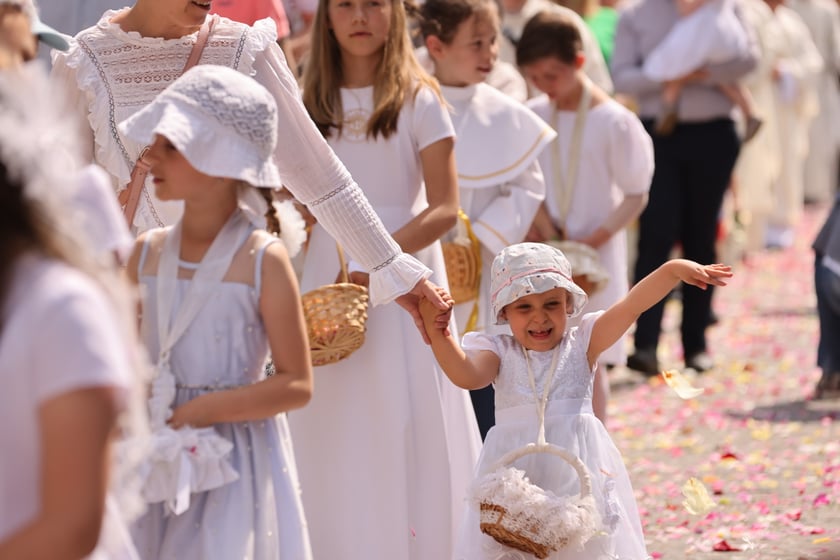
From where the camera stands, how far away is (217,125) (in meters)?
3.46

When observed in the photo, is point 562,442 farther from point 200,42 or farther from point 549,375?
point 200,42

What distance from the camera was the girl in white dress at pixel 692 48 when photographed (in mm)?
9719

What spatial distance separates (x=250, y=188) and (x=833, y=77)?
17.1 metres

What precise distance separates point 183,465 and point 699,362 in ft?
22.9

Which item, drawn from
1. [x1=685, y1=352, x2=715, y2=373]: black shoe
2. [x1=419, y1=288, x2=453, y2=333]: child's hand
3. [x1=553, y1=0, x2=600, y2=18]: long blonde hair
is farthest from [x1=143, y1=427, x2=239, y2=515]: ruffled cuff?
[x1=553, y1=0, x2=600, y2=18]: long blonde hair

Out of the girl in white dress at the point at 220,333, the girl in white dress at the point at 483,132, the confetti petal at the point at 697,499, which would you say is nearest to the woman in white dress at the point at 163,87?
the girl in white dress at the point at 220,333

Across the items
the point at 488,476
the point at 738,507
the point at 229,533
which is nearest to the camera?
the point at 229,533

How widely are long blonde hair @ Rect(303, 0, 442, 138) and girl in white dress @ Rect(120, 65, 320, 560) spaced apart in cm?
171

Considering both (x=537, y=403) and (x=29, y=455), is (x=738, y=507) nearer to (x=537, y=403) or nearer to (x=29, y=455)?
(x=537, y=403)

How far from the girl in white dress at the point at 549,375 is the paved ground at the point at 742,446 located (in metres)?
1.40

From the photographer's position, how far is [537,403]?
15.2 ft

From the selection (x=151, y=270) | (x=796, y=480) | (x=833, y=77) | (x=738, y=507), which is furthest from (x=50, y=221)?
(x=833, y=77)

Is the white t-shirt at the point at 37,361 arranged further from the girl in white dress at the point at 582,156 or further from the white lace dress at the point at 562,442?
the girl in white dress at the point at 582,156

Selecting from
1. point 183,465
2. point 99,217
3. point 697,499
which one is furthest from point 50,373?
point 697,499
